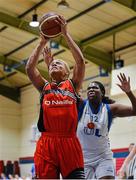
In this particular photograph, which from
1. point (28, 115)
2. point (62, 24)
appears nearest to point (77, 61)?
point (62, 24)

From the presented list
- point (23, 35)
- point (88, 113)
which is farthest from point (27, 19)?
point (88, 113)

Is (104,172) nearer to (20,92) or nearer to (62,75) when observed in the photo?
(62,75)

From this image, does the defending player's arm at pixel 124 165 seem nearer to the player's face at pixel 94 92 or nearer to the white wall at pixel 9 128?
the player's face at pixel 94 92

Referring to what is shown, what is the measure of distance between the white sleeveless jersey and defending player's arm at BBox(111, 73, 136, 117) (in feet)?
0.37

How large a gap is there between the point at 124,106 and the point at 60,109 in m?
1.22

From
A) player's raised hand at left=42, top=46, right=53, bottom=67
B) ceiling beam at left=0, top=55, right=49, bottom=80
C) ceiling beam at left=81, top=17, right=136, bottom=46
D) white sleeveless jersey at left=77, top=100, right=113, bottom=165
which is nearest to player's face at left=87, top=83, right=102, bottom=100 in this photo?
white sleeveless jersey at left=77, top=100, right=113, bottom=165

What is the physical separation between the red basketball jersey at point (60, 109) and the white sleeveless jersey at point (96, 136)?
3.57 ft

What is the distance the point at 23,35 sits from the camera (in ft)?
56.9

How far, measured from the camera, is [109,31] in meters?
15.0

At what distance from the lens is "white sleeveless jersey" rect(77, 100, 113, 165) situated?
5.18 meters

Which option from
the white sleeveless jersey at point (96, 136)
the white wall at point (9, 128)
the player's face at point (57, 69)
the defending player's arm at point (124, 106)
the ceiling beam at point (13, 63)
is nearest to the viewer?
the player's face at point (57, 69)

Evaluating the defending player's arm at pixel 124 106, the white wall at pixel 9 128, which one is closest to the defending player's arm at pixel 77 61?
the defending player's arm at pixel 124 106

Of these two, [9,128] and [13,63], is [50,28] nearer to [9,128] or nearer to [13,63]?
[13,63]

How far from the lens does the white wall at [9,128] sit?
2290 centimetres
